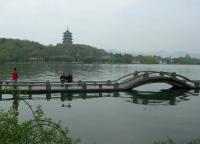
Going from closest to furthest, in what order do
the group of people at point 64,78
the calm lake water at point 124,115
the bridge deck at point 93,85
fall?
the calm lake water at point 124,115 → the bridge deck at point 93,85 → the group of people at point 64,78

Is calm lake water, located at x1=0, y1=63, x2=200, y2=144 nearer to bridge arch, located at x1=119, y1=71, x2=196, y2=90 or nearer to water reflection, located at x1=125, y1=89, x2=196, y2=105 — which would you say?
water reflection, located at x1=125, y1=89, x2=196, y2=105

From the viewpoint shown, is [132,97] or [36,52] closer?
[132,97]

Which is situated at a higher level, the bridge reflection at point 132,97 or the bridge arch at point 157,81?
the bridge arch at point 157,81

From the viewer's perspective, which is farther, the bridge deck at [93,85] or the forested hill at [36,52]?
the forested hill at [36,52]

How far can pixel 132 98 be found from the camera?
1068 inches

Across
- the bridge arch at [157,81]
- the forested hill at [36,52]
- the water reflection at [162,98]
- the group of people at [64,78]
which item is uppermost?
the forested hill at [36,52]

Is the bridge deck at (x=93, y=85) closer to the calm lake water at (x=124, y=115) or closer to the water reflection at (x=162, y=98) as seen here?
the calm lake water at (x=124, y=115)

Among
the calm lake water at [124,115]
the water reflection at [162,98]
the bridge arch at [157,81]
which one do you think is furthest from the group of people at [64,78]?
the water reflection at [162,98]

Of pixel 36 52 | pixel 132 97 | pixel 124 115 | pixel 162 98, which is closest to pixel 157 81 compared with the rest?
pixel 162 98

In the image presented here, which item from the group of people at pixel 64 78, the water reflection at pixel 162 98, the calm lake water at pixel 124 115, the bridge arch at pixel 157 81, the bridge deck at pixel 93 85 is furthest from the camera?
the bridge arch at pixel 157 81

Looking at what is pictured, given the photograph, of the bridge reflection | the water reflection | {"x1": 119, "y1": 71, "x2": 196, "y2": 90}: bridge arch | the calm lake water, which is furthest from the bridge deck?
the water reflection

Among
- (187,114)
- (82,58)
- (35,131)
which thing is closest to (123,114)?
(187,114)

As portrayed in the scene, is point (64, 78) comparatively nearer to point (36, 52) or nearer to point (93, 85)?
point (93, 85)

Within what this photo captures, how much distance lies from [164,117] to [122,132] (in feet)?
15.8
